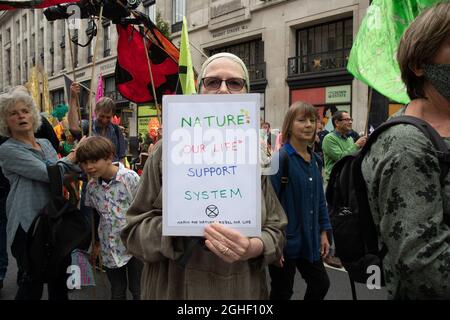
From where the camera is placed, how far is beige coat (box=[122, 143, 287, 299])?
5.34 feet

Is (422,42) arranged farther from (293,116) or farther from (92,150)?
(92,150)

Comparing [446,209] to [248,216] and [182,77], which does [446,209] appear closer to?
[248,216]

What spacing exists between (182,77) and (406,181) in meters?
3.07

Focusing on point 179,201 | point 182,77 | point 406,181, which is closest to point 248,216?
point 179,201

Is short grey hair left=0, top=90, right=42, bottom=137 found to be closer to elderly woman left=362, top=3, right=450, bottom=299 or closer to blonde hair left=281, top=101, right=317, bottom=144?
blonde hair left=281, top=101, right=317, bottom=144

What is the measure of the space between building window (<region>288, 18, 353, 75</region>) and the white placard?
549 inches

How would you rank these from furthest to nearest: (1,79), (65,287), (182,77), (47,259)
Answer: (1,79)
(182,77)
(65,287)
(47,259)

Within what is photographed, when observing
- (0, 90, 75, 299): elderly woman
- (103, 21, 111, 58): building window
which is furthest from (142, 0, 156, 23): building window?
(0, 90, 75, 299): elderly woman

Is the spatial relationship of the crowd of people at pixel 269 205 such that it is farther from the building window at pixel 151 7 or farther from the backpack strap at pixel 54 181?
the building window at pixel 151 7

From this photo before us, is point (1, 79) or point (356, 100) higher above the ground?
point (1, 79)

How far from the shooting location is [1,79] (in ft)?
152

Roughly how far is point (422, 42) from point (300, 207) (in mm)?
2008

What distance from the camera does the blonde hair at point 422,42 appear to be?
1212 mm

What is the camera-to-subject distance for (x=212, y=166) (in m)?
1.49
